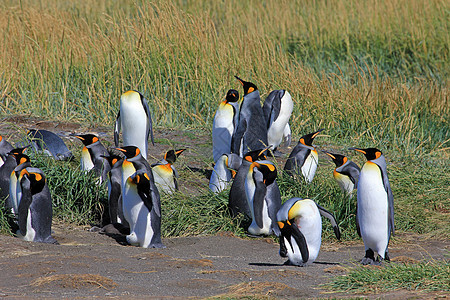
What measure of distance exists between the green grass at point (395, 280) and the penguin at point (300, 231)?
759 mm

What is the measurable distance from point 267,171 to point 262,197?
247mm

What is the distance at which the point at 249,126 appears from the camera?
814 centimetres


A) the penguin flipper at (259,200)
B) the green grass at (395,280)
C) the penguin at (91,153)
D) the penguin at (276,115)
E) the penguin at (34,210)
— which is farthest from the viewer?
the penguin at (276,115)

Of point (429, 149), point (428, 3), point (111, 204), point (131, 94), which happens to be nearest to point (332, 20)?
point (428, 3)

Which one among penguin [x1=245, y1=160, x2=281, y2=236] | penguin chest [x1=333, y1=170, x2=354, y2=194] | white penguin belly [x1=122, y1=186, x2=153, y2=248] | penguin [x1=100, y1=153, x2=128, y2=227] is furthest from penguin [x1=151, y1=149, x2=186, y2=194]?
penguin chest [x1=333, y1=170, x2=354, y2=194]

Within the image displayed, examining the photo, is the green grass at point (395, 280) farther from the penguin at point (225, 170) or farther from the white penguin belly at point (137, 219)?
the penguin at point (225, 170)

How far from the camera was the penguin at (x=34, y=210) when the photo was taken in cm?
529

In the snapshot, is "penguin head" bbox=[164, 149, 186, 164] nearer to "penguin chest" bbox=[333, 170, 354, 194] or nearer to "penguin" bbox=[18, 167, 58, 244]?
"penguin chest" bbox=[333, 170, 354, 194]

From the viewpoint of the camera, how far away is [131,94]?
7.93 m

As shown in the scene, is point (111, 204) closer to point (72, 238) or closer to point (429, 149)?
point (72, 238)

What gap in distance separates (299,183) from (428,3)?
8.59 meters

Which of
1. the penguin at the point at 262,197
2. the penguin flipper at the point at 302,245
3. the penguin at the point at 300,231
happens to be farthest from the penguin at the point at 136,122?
the penguin flipper at the point at 302,245

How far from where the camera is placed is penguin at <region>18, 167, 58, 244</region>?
17.4 ft

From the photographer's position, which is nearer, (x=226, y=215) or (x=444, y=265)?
(x=444, y=265)
